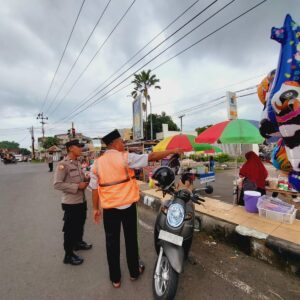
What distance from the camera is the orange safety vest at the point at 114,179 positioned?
2309 millimetres

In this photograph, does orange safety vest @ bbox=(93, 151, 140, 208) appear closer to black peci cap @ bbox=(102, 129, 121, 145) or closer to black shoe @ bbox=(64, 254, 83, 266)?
black peci cap @ bbox=(102, 129, 121, 145)

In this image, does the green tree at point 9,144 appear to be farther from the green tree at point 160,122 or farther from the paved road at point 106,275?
the paved road at point 106,275

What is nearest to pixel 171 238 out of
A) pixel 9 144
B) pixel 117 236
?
pixel 117 236

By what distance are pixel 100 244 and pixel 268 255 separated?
2.66 m

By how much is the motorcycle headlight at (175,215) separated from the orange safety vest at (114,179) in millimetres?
483

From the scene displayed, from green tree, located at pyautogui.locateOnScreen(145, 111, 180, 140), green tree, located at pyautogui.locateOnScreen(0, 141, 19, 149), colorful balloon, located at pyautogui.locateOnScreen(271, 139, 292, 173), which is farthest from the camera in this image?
green tree, located at pyautogui.locateOnScreen(0, 141, 19, 149)

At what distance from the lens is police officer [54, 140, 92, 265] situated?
2953 mm

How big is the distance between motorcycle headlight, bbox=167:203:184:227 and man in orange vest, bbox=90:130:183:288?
45cm

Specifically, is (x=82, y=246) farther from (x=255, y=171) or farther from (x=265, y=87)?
(x=255, y=171)

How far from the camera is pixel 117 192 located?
7.65 feet

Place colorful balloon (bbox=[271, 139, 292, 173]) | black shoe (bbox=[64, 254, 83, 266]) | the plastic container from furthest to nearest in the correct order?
the plastic container
black shoe (bbox=[64, 254, 83, 266])
colorful balloon (bbox=[271, 139, 292, 173])

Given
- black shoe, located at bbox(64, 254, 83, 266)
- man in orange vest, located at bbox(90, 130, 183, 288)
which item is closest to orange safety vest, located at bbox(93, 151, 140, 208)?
man in orange vest, located at bbox(90, 130, 183, 288)

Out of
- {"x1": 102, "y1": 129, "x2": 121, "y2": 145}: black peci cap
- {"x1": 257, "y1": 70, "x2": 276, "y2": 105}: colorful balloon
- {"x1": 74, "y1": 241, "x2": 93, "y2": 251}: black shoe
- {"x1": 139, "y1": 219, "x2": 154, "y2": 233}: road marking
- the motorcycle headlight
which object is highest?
{"x1": 257, "y1": 70, "x2": 276, "y2": 105}: colorful balloon

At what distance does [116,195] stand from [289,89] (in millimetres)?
1960
